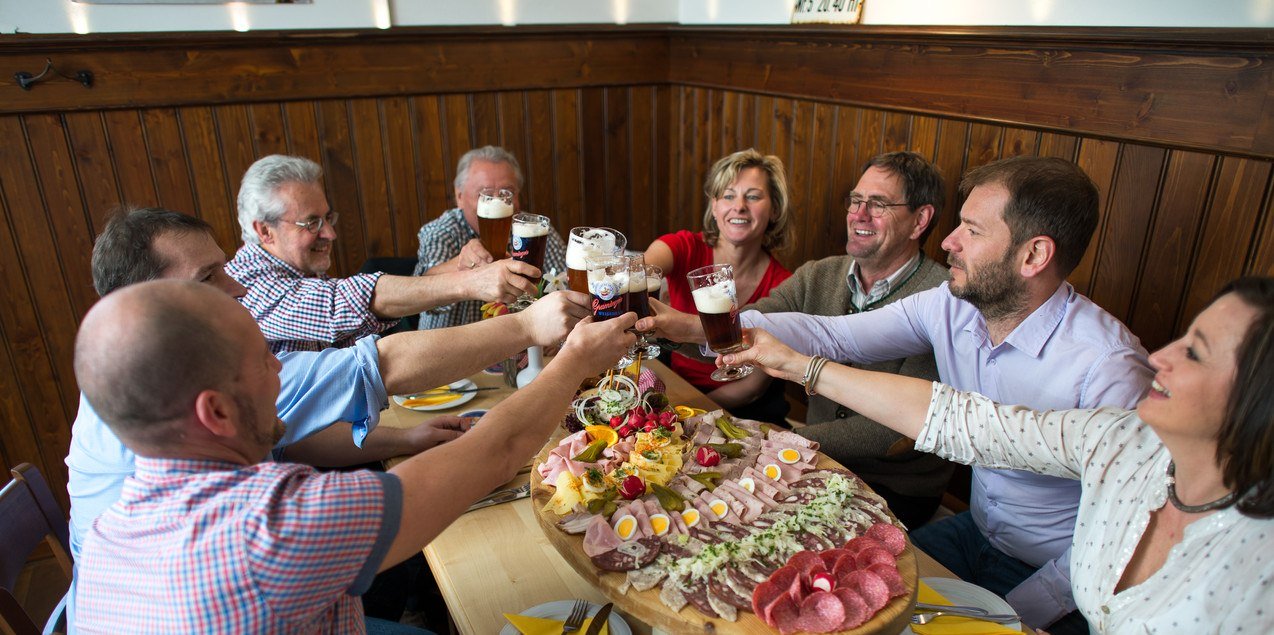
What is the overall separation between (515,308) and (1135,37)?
203cm

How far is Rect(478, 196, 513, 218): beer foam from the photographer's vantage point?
2531 millimetres

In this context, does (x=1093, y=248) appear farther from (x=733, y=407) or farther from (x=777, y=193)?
(x=733, y=407)

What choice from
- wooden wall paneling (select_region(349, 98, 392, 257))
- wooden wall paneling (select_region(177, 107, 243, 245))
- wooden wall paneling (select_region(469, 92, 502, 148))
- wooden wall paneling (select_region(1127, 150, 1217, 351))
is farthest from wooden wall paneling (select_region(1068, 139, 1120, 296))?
wooden wall paneling (select_region(177, 107, 243, 245))

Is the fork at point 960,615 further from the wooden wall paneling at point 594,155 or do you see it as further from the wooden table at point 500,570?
the wooden wall paneling at point 594,155

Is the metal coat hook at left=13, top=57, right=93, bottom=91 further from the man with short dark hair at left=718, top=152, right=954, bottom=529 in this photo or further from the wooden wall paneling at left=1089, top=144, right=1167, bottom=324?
the wooden wall paneling at left=1089, top=144, right=1167, bottom=324

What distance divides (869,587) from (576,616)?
54 cm

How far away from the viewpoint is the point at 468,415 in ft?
6.97

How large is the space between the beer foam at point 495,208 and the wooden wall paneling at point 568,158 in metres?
1.73

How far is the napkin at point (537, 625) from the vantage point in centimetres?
134

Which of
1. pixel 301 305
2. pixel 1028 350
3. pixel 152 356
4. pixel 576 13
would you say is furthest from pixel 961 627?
pixel 576 13

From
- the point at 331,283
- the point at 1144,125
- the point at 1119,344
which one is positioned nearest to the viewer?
the point at 1119,344

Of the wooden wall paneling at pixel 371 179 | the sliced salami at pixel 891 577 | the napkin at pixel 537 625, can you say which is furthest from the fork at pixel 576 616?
the wooden wall paneling at pixel 371 179

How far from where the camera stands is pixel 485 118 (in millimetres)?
3953

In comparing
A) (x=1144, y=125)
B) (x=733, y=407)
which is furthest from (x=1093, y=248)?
(x=733, y=407)
